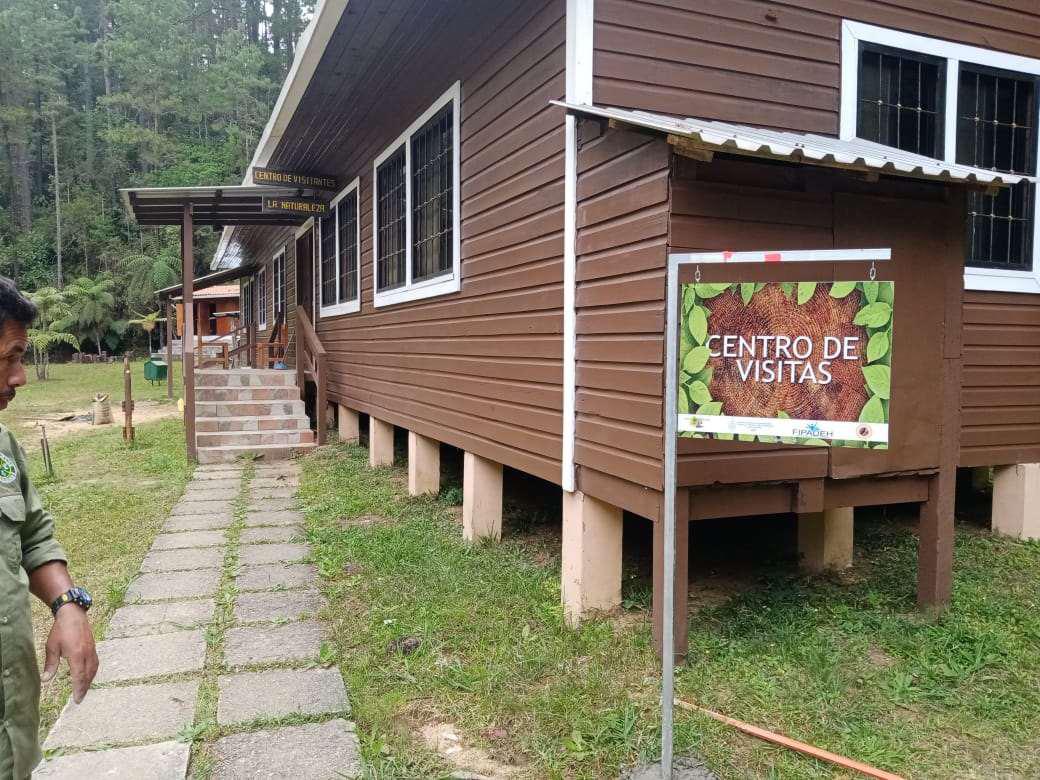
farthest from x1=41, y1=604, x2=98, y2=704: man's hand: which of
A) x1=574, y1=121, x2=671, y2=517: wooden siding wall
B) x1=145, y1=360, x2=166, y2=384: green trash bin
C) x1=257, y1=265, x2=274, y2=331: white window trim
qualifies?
x1=145, y1=360, x2=166, y2=384: green trash bin

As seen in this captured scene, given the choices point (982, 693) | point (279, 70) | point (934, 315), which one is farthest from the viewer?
point (279, 70)

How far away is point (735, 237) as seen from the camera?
308 cm

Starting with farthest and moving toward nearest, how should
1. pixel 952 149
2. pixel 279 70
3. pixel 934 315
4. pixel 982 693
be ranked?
pixel 279 70 < pixel 952 149 < pixel 934 315 < pixel 982 693

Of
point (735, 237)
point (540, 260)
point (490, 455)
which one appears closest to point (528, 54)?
point (540, 260)

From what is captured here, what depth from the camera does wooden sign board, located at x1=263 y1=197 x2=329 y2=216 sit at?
9.30 m

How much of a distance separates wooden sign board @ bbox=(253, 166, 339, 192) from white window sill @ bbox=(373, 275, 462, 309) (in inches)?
94.8

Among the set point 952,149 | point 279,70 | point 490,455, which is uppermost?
point 279,70

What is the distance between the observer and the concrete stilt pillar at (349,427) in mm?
9633

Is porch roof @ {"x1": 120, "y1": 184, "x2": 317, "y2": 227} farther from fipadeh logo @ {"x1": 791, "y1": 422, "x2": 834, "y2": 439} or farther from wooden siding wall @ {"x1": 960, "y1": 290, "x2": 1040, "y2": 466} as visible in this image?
fipadeh logo @ {"x1": 791, "y1": 422, "x2": 834, "y2": 439}

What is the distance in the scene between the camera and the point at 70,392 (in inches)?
808

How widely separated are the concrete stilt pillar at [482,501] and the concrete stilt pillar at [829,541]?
1.95 metres

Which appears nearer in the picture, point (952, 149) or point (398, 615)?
point (398, 615)

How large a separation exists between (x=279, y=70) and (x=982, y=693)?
54.8 m

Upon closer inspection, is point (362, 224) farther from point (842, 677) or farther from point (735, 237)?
point (842, 677)
